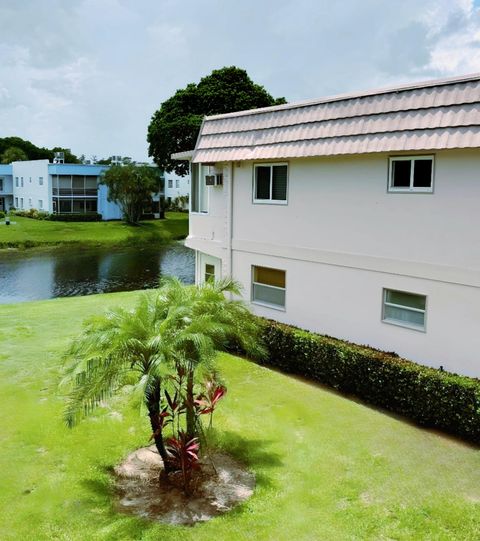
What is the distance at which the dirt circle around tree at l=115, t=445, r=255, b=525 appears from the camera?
8852 millimetres

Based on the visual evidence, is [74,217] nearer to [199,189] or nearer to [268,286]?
[199,189]

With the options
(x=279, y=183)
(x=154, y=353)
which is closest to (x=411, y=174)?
(x=279, y=183)

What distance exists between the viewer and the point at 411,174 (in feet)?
41.5

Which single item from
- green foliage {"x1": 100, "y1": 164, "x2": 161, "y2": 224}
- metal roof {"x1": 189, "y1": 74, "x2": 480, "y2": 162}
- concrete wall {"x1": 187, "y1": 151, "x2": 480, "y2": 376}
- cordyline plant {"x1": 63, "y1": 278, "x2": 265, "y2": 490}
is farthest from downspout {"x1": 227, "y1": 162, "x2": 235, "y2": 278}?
green foliage {"x1": 100, "y1": 164, "x2": 161, "y2": 224}

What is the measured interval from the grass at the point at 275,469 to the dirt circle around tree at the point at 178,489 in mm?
251

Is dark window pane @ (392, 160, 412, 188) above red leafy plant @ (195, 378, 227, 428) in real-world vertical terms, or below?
above

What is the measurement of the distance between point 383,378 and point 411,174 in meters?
4.63

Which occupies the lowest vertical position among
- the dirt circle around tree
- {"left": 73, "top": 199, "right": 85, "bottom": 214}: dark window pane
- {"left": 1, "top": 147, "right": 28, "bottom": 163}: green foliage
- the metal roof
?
the dirt circle around tree

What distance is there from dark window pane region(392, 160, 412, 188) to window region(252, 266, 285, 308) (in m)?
4.52

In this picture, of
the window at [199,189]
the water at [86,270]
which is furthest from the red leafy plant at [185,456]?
the water at [86,270]

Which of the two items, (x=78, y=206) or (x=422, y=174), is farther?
(x=78, y=206)

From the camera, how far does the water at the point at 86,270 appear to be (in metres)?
34.4

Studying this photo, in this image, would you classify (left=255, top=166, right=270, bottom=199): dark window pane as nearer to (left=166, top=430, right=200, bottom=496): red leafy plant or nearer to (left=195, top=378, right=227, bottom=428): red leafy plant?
(left=195, top=378, right=227, bottom=428): red leafy plant

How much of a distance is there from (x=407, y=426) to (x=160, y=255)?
40.2m
